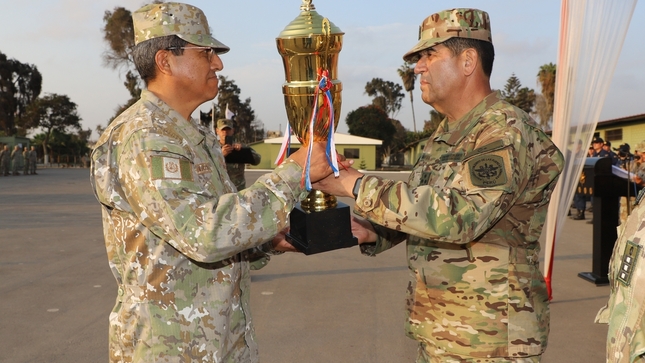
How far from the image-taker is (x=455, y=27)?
87.4 inches

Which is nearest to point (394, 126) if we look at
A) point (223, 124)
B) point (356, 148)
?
point (356, 148)

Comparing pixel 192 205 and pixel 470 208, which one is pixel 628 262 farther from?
pixel 192 205

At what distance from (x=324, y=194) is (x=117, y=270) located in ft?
2.77

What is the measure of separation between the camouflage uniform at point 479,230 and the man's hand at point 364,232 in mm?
326

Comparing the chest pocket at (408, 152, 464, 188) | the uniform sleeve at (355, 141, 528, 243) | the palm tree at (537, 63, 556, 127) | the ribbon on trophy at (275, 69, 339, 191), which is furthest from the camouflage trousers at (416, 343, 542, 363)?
the palm tree at (537, 63, 556, 127)

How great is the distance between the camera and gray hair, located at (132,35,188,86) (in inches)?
81.8

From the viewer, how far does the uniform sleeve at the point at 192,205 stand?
1.74 metres

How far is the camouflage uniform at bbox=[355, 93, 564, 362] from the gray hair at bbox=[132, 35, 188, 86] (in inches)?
32.7

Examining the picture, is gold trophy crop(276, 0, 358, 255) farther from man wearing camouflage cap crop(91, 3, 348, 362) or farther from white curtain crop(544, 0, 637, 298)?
white curtain crop(544, 0, 637, 298)

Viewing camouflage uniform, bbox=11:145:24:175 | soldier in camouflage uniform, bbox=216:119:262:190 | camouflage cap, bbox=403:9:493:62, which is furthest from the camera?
camouflage uniform, bbox=11:145:24:175

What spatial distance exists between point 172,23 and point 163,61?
0.14 meters

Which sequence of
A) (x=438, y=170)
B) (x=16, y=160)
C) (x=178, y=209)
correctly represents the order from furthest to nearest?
(x=16, y=160) → (x=438, y=170) → (x=178, y=209)

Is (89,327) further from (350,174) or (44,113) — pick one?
(44,113)

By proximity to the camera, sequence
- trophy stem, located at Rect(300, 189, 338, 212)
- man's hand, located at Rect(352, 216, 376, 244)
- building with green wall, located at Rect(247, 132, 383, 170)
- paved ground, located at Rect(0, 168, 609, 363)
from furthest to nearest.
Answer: building with green wall, located at Rect(247, 132, 383, 170), paved ground, located at Rect(0, 168, 609, 363), man's hand, located at Rect(352, 216, 376, 244), trophy stem, located at Rect(300, 189, 338, 212)
